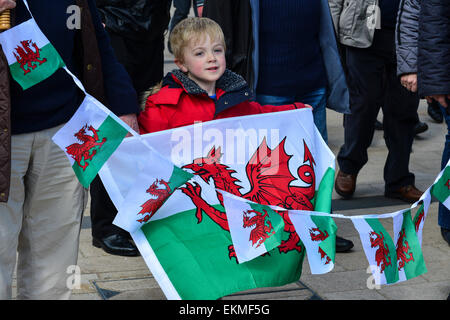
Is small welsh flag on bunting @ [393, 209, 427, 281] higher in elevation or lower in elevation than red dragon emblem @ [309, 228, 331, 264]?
lower

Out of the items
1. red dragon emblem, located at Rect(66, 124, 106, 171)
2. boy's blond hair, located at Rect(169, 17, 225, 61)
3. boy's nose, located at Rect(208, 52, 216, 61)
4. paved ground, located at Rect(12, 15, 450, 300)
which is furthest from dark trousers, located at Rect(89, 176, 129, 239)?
red dragon emblem, located at Rect(66, 124, 106, 171)

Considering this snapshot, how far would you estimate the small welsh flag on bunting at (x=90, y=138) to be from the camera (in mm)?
3158

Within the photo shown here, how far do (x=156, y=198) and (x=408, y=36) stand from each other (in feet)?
8.02

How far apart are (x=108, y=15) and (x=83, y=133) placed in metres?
1.77

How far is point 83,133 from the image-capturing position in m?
3.18

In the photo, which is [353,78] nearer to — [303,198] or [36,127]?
[303,198]

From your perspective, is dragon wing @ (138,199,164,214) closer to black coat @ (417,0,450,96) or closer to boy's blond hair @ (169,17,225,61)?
boy's blond hair @ (169,17,225,61)

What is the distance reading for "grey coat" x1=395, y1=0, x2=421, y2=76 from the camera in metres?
4.83

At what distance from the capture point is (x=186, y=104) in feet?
12.0

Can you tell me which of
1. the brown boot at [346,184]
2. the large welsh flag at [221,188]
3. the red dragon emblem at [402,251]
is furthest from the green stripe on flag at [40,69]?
the brown boot at [346,184]

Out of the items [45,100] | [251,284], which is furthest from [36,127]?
[251,284]

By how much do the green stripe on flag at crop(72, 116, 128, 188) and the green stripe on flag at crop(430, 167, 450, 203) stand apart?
1455mm

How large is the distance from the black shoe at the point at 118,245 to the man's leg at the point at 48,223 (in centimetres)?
134
